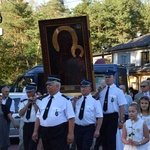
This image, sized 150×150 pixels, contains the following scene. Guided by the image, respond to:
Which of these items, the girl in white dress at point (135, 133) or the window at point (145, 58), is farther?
the window at point (145, 58)

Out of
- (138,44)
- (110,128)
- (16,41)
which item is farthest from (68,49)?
(16,41)

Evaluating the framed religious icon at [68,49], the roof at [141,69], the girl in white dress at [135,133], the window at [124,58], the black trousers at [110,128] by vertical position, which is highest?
the framed religious icon at [68,49]

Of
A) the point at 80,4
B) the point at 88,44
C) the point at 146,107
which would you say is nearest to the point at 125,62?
the point at 80,4

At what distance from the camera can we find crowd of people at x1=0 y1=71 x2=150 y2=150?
7254 mm

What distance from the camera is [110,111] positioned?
940 cm

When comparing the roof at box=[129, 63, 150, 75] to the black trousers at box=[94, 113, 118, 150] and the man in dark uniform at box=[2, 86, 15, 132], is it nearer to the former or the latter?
the man in dark uniform at box=[2, 86, 15, 132]

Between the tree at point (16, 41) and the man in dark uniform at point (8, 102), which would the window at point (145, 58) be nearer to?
the tree at point (16, 41)

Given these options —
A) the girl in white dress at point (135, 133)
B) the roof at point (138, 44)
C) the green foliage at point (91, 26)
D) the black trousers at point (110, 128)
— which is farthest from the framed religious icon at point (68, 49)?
the green foliage at point (91, 26)

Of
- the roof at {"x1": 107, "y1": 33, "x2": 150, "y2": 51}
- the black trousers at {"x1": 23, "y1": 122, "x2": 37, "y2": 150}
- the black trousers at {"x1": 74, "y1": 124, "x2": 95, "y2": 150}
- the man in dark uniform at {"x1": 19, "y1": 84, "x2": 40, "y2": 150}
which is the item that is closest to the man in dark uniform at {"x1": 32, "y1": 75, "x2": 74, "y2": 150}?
the black trousers at {"x1": 74, "y1": 124, "x2": 95, "y2": 150}

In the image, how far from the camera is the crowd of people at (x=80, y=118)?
7.25 meters

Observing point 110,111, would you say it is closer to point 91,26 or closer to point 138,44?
point 138,44

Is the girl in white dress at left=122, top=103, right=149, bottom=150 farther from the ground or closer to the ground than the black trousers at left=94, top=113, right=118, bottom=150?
farther from the ground

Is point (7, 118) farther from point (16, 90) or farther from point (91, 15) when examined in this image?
point (91, 15)

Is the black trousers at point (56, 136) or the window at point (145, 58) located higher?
the black trousers at point (56, 136)
